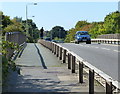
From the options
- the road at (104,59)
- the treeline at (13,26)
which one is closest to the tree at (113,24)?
the treeline at (13,26)

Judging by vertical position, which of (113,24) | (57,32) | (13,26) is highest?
(113,24)

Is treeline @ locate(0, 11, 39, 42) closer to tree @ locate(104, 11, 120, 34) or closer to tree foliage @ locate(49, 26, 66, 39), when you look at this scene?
tree @ locate(104, 11, 120, 34)

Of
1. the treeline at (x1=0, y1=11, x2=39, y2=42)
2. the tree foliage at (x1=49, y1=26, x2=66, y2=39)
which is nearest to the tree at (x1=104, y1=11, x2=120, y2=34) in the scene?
the treeline at (x1=0, y1=11, x2=39, y2=42)

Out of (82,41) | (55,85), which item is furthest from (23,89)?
(82,41)

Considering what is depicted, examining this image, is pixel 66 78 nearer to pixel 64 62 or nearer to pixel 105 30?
pixel 64 62

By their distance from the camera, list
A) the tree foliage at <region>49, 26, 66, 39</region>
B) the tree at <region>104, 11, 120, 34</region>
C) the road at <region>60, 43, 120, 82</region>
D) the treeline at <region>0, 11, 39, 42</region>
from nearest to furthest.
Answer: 1. the road at <region>60, 43, 120, 82</region>
2. the treeline at <region>0, 11, 39, 42</region>
3. the tree at <region>104, 11, 120, 34</region>
4. the tree foliage at <region>49, 26, 66, 39</region>

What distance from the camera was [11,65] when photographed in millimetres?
10234

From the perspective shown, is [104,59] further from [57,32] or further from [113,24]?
[57,32]

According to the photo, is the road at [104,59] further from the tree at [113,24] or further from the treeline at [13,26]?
the tree at [113,24]

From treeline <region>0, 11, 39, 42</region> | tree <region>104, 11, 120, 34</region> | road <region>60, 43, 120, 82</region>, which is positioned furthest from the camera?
tree <region>104, 11, 120, 34</region>

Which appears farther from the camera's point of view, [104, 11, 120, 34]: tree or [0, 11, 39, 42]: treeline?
[104, 11, 120, 34]: tree

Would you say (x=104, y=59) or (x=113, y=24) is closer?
(x=104, y=59)

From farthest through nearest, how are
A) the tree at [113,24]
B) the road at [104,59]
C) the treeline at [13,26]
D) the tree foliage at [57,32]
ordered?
the tree foliage at [57,32], the tree at [113,24], the treeline at [13,26], the road at [104,59]

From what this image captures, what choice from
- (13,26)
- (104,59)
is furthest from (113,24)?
(104,59)
